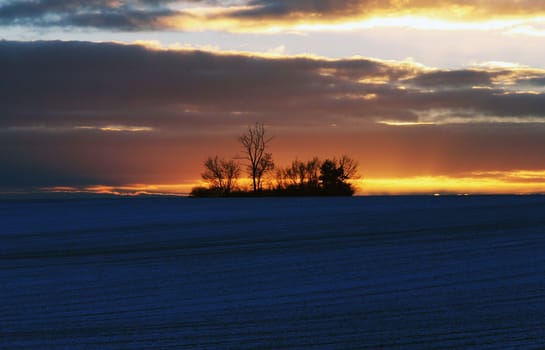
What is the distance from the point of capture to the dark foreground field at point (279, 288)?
31.6 ft

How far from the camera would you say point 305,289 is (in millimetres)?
13305

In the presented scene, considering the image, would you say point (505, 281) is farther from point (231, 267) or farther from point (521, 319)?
point (231, 267)

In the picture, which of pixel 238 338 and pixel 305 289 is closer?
pixel 238 338

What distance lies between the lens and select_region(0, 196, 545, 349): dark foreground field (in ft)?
31.6

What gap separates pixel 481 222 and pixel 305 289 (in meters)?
14.9

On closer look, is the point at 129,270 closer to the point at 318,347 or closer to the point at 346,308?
the point at 346,308

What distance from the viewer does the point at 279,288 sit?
13414 mm

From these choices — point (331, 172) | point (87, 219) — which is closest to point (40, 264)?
point (87, 219)

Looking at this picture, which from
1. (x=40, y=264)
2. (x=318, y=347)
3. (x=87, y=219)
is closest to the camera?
(x=318, y=347)

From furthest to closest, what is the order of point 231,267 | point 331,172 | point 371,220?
point 331,172 < point 371,220 < point 231,267

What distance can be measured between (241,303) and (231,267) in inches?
175

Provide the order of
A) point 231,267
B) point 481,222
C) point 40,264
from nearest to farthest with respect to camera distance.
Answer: point 231,267
point 40,264
point 481,222

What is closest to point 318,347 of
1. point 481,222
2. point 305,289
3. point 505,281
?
point 305,289

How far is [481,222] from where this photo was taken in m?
26.9
